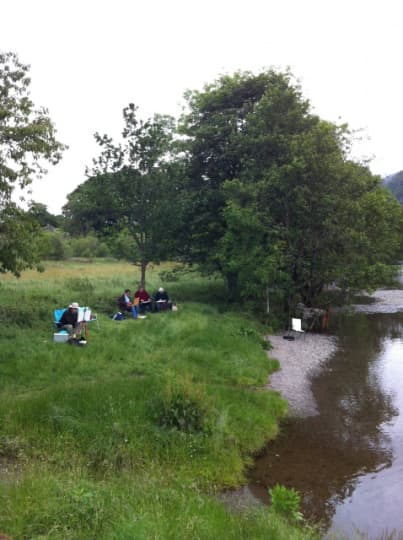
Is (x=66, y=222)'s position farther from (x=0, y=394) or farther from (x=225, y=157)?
(x=0, y=394)

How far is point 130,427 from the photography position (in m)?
8.65

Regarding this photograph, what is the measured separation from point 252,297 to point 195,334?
8153mm

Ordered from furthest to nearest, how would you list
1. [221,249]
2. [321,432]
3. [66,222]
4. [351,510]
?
[66,222] → [221,249] → [321,432] → [351,510]

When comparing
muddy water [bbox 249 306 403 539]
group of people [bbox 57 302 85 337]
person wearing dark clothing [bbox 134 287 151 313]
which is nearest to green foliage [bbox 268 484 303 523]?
muddy water [bbox 249 306 403 539]

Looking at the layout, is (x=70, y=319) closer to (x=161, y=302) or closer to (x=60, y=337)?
(x=60, y=337)

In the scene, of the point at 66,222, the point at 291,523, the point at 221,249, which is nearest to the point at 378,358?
the point at 221,249

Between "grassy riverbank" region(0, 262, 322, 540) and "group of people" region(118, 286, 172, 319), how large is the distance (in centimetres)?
138

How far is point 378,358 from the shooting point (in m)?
16.9

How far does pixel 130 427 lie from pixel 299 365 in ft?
26.7

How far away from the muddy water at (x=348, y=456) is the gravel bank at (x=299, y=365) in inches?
13.1

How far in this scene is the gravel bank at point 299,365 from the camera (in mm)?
11883

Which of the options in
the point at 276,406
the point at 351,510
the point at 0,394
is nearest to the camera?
the point at 351,510

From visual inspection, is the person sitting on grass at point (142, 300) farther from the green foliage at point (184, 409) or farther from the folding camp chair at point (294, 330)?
the green foliage at point (184, 409)

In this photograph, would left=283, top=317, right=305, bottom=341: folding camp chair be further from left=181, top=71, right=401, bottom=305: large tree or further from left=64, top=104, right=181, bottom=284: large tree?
left=64, top=104, right=181, bottom=284: large tree
